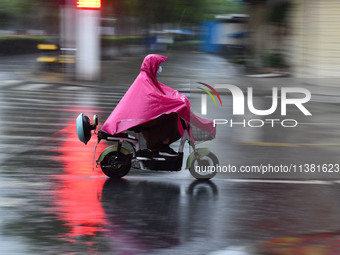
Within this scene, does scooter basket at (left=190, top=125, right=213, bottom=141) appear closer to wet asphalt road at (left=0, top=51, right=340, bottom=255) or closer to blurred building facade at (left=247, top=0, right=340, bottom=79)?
wet asphalt road at (left=0, top=51, right=340, bottom=255)

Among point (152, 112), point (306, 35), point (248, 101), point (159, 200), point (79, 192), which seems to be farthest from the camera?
point (306, 35)

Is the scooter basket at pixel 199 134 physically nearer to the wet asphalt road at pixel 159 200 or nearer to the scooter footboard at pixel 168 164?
the scooter footboard at pixel 168 164

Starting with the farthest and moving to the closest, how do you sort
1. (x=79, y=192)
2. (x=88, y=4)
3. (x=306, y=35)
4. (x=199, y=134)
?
(x=306, y=35), (x=88, y=4), (x=199, y=134), (x=79, y=192)

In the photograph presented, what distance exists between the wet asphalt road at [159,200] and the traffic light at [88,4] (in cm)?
1295

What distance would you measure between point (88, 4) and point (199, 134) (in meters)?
17.6

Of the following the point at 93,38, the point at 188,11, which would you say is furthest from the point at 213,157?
the point at 188,11

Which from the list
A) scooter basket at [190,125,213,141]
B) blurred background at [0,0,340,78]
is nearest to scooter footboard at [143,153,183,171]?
scooter basket at [190,125,213,141]

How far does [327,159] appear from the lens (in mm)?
10141

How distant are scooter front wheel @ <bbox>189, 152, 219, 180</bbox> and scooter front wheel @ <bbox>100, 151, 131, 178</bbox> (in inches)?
34.2

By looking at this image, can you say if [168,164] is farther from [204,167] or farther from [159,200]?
[159,200]

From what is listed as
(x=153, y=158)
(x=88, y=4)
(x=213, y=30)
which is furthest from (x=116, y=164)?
(x=213, y=30)

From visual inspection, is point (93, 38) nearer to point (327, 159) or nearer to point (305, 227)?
point (327, 159)

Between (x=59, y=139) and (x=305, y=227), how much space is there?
21.2 ft

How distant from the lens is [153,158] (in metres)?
8.18
